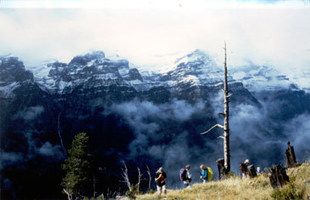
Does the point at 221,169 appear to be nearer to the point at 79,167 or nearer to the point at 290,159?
the point at 290,159

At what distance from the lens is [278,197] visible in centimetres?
938

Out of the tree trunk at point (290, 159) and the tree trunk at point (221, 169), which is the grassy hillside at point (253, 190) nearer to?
the tree trunk at point (290, 159)

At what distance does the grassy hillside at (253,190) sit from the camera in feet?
30.5

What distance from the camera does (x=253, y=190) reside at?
11281 millimetres

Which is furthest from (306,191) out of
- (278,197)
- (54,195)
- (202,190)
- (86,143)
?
(54,195)

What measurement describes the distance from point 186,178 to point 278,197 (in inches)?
257

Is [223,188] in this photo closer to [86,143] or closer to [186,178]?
[186,178]

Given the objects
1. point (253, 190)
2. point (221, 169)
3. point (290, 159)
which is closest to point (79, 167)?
point (221, 169)

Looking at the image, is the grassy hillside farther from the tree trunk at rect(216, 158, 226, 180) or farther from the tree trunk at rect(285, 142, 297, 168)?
the tree trunk at rect(216, 158, 226, 180)

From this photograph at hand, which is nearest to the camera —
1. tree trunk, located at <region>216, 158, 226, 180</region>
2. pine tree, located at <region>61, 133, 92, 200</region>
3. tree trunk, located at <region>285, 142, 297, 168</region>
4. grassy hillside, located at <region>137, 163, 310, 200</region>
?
grassy hillside, located at <region>137, 163, 310, 200</region>

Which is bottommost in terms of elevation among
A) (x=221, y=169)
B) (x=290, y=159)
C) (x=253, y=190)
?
(x=221, y=169)

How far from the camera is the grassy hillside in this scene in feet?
30.5

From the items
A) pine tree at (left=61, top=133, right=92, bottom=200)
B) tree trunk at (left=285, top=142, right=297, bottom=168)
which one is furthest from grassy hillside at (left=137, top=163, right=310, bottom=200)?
pine tree at (left=61, top=133, right=92, bottom=200)

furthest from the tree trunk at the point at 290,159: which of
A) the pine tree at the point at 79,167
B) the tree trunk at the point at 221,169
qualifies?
the pine tree at the point at 79,167
